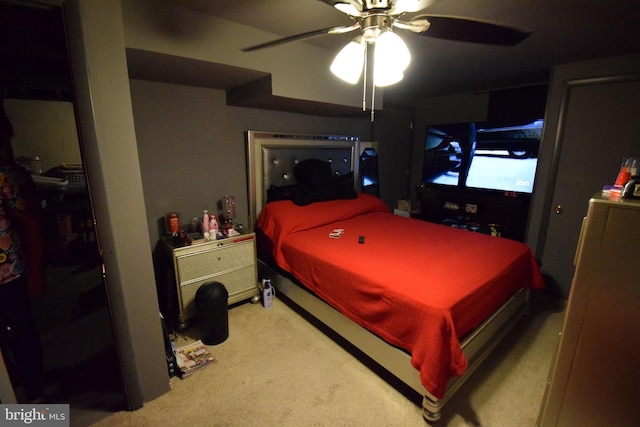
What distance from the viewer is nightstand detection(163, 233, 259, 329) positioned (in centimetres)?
238

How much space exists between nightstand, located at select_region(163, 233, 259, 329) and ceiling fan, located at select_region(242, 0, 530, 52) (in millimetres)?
1737

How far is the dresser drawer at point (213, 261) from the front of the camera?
2.38m

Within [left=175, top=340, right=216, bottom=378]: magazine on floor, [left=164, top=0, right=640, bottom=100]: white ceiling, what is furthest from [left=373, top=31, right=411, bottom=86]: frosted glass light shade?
[left=175, top=340, right=216, bottom=378]: magazine on floor

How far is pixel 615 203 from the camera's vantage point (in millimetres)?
1153

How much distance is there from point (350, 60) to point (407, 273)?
133 cm

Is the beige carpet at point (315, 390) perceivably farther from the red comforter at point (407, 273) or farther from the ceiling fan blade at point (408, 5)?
the ceiling fan blade at point (408, 5)

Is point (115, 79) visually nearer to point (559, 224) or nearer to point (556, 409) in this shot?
point (556, 409)

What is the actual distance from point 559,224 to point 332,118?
287 cm

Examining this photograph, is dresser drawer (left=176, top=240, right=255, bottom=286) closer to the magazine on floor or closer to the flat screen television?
the magazine on floor

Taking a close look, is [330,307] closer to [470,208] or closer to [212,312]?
[212,312]

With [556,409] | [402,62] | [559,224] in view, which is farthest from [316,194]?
[559,224]

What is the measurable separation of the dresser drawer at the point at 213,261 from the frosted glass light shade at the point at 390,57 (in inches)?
75.4

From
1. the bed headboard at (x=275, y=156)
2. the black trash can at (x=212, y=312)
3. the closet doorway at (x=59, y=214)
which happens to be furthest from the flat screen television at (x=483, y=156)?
the closet doorway at (x=59, y=214)

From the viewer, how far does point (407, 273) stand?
1863 millimetres
